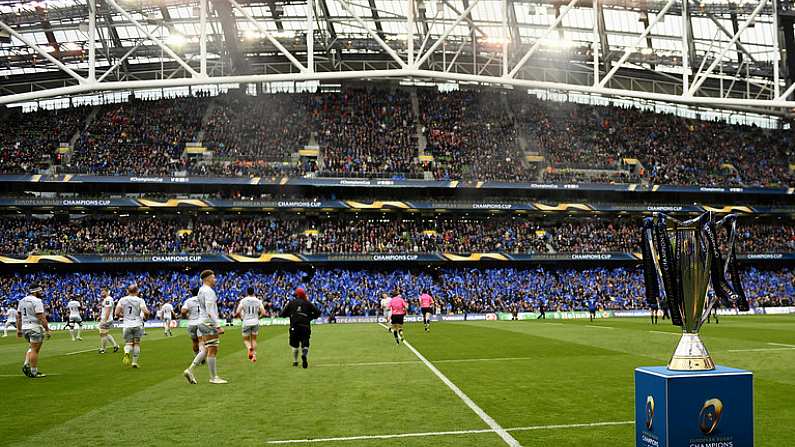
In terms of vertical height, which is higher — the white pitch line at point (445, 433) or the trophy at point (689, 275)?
the trophy at point (689, 275)

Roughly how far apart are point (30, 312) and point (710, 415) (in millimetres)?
14924

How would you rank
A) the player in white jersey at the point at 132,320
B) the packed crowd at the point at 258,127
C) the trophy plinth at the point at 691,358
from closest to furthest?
the trophy plinth at the point at 691,358
the player in white jersey at the point at 132,320
the packed crowd at the point at 258,127

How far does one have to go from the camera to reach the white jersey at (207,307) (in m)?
13.2

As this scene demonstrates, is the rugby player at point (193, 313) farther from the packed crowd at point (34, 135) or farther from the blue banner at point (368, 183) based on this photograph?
the packed crowd at point (34, 135)

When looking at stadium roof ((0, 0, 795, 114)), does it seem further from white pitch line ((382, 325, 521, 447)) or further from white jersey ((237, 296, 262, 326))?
white pitch line ((382, 325, 521, 447))

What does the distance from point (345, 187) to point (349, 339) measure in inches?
1126

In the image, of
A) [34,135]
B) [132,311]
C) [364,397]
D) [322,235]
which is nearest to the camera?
[364,397]

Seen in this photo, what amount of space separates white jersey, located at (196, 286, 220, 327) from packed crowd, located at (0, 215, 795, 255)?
37.2 meters

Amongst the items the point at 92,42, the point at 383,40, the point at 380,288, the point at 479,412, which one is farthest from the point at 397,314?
the point at 380,288

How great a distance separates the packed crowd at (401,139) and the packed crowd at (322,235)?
4.23m

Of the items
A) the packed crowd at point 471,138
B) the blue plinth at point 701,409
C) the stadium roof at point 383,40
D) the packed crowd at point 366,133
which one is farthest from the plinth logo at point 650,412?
the packed crowd at point 471,138

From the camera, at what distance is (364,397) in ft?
37.8

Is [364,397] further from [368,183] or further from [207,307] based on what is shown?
[368,183]

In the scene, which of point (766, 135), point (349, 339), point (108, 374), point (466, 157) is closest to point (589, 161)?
point (466, 157)
